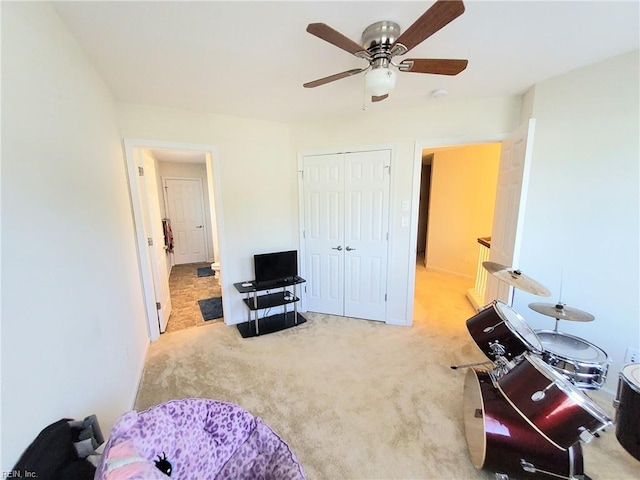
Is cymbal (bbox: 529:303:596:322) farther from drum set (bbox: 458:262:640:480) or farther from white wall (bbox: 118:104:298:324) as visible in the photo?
white wall (bbox: 118:104:298:324)

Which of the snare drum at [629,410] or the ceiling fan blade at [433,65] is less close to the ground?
the ceiling fan blade at [433,65]

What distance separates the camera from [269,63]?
1853 mm

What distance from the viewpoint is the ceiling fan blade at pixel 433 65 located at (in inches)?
57.3

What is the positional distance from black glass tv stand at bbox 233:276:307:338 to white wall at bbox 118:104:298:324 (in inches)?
7.3

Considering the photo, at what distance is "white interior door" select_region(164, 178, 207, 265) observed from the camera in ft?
19.6

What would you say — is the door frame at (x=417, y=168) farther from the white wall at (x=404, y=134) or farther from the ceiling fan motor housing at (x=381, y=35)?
the ceiling fan motor housing at (x=381, y=35)

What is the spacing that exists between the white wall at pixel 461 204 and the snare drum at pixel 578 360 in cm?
312

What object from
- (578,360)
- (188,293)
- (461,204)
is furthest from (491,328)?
(188,293)

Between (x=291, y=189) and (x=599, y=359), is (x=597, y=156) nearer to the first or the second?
(x=599, y=359)

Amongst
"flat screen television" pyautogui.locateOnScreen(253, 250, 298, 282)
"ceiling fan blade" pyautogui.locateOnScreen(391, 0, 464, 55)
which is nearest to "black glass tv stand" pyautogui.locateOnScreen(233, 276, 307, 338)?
"flat screen television" pyautogui.locateOnScreen(253, 250, 298, 282)

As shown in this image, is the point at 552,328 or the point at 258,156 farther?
the point at 258,156

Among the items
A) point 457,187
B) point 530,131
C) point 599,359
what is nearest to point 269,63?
point 530,131

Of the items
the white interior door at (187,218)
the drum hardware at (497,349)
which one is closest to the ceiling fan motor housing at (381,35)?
the drum hardware at (497,349)

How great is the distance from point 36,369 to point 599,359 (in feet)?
9.11
